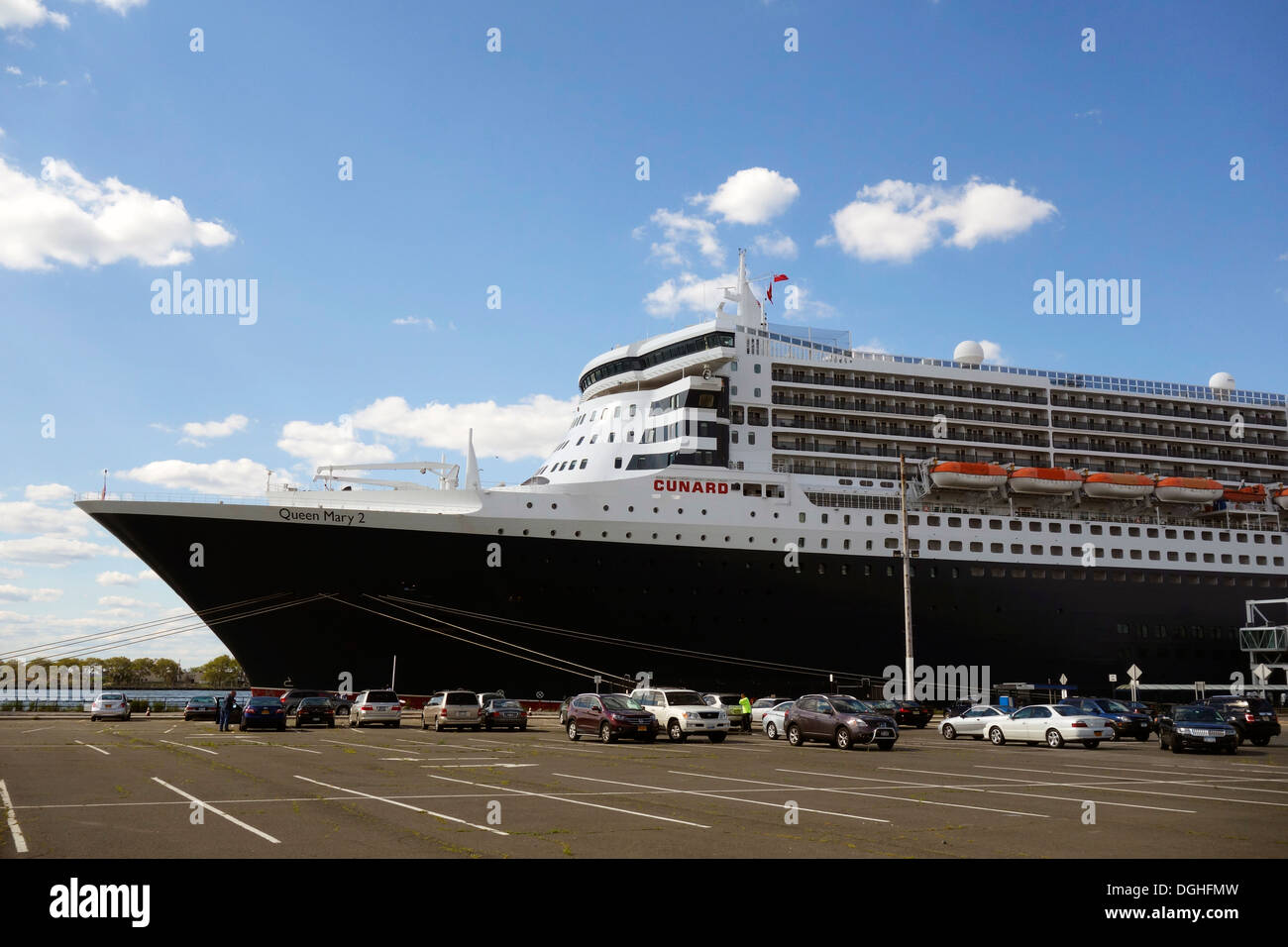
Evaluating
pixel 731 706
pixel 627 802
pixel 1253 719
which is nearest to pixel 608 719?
pixel 731 706

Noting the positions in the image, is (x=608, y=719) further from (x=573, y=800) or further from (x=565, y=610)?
(x=573, y=800)

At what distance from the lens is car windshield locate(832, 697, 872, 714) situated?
2228cm

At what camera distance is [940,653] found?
38219mm

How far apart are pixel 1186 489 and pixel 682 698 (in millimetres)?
31661

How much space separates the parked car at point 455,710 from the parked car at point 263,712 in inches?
173

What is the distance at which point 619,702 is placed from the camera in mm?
25109

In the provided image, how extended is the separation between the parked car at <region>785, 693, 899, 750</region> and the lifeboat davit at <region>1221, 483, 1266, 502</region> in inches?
1291

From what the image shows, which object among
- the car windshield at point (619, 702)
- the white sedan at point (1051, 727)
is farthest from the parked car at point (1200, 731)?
the car windshield at point (619, 702)

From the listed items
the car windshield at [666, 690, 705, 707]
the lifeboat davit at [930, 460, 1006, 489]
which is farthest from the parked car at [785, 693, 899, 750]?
the lifeboat davit at [930, 460, 1006, 489]

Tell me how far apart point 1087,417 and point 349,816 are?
4412cm

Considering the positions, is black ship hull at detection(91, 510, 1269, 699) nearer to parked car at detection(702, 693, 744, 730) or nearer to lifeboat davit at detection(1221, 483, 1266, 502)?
parked car at detection(702, 693, 744, 730)

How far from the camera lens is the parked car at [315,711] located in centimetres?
2984
